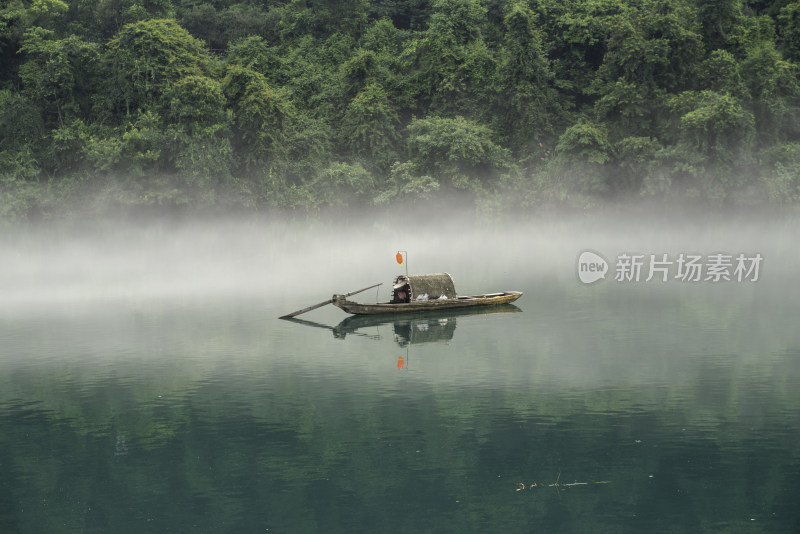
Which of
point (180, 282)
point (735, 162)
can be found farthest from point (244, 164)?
point (735, 162)

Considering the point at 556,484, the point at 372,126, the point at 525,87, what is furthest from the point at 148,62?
the point at 556,484

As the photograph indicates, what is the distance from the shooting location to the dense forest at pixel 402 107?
40969mm

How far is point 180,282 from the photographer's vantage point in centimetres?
3153

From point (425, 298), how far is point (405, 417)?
1012 centimetres

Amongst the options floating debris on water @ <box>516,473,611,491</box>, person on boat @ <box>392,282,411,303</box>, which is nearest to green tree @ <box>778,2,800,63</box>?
person on boat @ <box>392,282,411,303</box>

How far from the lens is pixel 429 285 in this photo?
2411 cm

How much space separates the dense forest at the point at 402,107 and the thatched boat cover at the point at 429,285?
18.9 metres

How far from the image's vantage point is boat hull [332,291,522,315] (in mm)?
23016

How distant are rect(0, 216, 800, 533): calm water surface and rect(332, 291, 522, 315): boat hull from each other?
337 millimetres

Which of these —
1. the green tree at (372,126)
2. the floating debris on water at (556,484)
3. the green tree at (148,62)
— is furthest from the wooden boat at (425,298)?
the green tree at (372,126)

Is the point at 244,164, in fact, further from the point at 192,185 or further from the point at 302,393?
the point at 302,393

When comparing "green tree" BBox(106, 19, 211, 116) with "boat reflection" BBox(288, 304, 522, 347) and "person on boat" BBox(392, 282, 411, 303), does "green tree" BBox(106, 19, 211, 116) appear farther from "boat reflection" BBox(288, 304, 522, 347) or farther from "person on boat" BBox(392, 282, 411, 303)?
"boat reflection" BBox(288, 304, 522, 347)

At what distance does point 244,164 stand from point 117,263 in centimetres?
816
